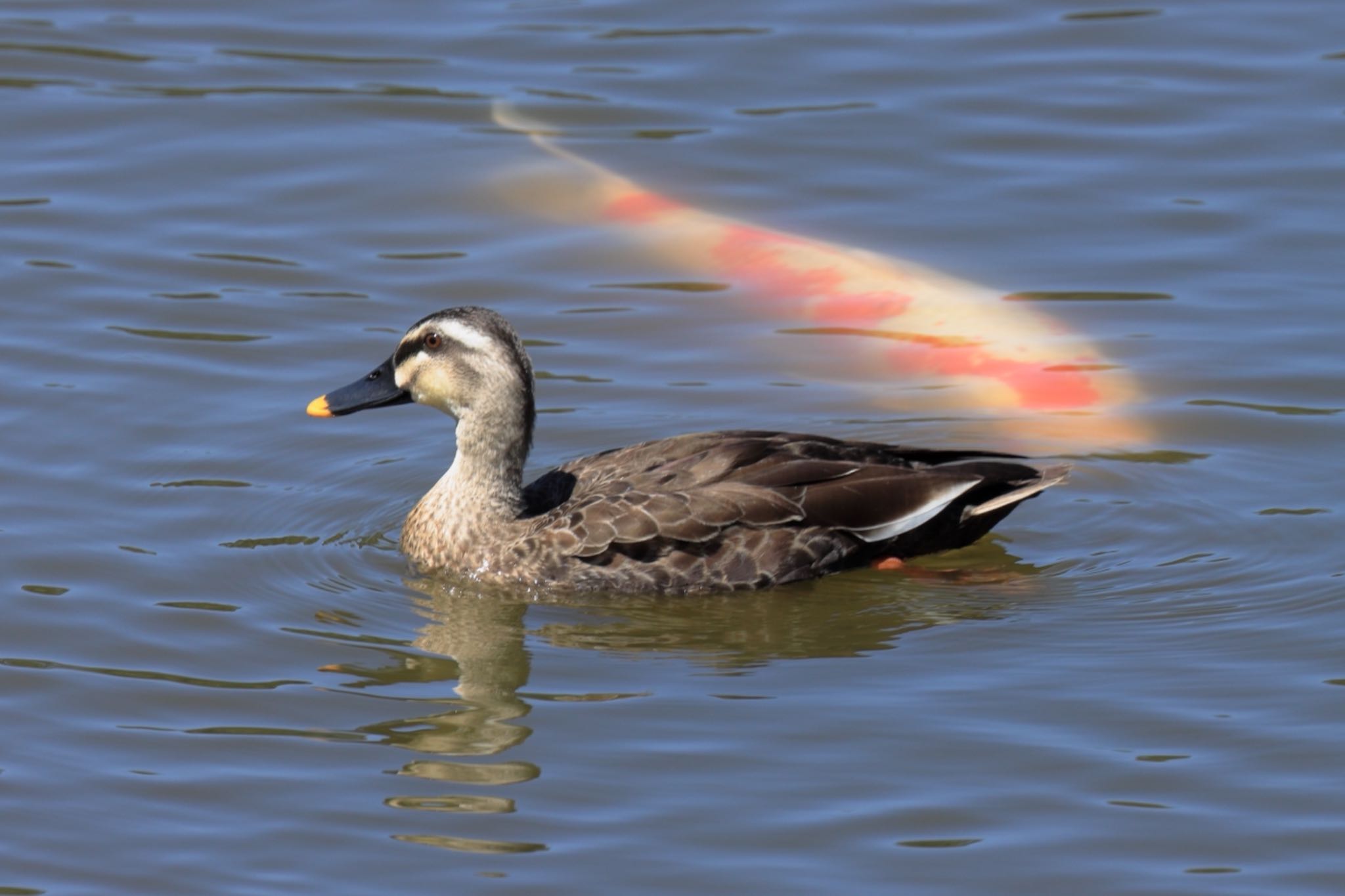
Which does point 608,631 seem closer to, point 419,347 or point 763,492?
point 763,492

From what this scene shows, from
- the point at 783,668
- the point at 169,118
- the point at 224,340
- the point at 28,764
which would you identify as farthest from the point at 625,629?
the point at 169,118

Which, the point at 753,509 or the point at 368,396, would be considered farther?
the point at 368,396

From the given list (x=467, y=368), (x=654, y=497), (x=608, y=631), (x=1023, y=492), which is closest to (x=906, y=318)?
(x=1023, y=492)

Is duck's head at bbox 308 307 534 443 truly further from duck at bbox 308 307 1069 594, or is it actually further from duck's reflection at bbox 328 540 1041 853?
duck's reflection at bbox 328 540 1041 853

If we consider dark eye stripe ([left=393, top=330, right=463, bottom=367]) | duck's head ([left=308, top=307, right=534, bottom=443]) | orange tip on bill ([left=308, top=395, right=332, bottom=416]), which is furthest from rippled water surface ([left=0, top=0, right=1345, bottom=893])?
dark eye stripe ([left=393, top=330, right=463, bottom=367])

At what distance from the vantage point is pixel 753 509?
10.6 m

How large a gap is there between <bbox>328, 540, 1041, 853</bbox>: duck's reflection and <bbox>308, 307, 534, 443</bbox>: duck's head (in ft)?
2.76

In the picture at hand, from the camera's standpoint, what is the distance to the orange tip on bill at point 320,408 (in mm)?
11039

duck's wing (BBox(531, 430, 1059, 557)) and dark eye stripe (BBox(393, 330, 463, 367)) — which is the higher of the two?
dark eye stripe (BBox(393, 330, 463, 367))

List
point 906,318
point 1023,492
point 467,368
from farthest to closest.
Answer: point 906,318 < point 467,368 < point 1023,492

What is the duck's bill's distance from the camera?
434 inches

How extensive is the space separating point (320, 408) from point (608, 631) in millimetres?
1969

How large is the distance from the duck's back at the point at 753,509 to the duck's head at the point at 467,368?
1.66ft

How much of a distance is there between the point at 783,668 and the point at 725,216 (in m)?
5.65
